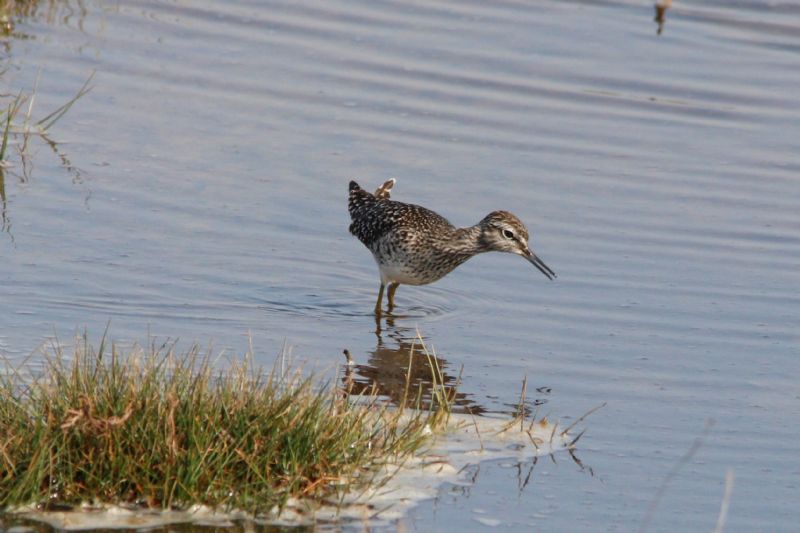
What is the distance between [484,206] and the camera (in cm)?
1160

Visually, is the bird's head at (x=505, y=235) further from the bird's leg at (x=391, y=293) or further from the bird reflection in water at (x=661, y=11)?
the bird reflection in water at (x=661, y=11)

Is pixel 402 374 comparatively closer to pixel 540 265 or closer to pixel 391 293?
pixel 540 265

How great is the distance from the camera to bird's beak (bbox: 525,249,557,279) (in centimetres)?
975

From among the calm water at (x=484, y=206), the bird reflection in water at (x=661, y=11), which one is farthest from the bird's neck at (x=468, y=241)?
the bird reflection in water at (x=661, y=11)

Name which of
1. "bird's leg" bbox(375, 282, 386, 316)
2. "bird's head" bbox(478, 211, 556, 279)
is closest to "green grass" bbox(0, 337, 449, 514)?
"bird's leg" bbox(375, 282, 386, 316)

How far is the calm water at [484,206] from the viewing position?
7.73m

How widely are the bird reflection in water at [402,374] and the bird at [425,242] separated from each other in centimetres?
66

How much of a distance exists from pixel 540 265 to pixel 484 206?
189cm

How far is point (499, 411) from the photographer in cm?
779

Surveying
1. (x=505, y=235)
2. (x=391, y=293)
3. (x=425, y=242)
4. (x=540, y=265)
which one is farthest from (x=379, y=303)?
(x=540, y=265)

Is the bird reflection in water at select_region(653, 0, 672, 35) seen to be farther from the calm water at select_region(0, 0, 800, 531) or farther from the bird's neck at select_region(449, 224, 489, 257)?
the bird's neck at select_region(449, 224, 489, 257)

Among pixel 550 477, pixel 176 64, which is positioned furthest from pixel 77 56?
pixel 550 477

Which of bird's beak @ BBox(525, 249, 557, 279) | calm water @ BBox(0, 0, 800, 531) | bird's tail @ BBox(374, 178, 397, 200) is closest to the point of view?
calm water @ BBox(0, 0, 800, 531)

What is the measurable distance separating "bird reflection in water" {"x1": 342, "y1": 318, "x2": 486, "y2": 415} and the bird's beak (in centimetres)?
99
